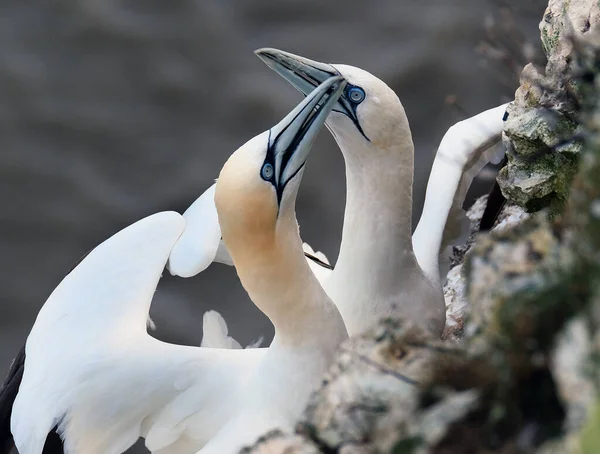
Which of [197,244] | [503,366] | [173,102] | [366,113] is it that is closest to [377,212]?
[366,113]

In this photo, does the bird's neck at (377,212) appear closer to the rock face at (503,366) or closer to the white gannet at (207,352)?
the white gannet at (207,352)

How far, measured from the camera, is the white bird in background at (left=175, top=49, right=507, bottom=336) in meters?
4.08

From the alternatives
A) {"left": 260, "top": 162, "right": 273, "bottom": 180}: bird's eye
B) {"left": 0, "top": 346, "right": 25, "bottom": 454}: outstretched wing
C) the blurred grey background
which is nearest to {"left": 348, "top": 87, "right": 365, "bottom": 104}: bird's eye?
A: {"left": 260, "top": 162, "right": 273, "bottom": 180}: bird's eye

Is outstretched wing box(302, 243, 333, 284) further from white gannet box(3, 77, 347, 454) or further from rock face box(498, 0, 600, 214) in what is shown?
rock face box(498, 0, 600, 214)

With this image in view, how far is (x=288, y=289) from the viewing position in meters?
3.93

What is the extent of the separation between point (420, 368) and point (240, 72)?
5795 mm

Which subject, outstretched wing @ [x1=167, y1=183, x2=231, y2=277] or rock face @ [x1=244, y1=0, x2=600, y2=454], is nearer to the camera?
rock face @ [x1=244, y1=0, x2=600, y2=454]

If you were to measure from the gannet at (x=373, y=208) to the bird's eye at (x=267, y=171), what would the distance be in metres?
0.57

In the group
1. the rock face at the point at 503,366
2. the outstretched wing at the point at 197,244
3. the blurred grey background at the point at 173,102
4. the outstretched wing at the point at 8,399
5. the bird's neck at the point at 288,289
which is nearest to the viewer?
the rock face at the point at 503,366

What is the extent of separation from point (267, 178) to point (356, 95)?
68 cm

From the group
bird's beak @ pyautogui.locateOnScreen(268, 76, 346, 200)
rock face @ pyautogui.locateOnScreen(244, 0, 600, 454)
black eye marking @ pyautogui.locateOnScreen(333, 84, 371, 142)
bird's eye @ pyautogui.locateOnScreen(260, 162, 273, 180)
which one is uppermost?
black eye marking @ pyautogui.locateOnScreen(333, 84, 371, 142)

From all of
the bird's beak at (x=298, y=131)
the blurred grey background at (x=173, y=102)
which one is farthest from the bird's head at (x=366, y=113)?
the blurred grey background at (x=173, y=102)

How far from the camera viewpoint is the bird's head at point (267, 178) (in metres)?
3.59

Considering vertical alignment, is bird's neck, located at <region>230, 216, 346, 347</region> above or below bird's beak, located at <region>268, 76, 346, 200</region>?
below
